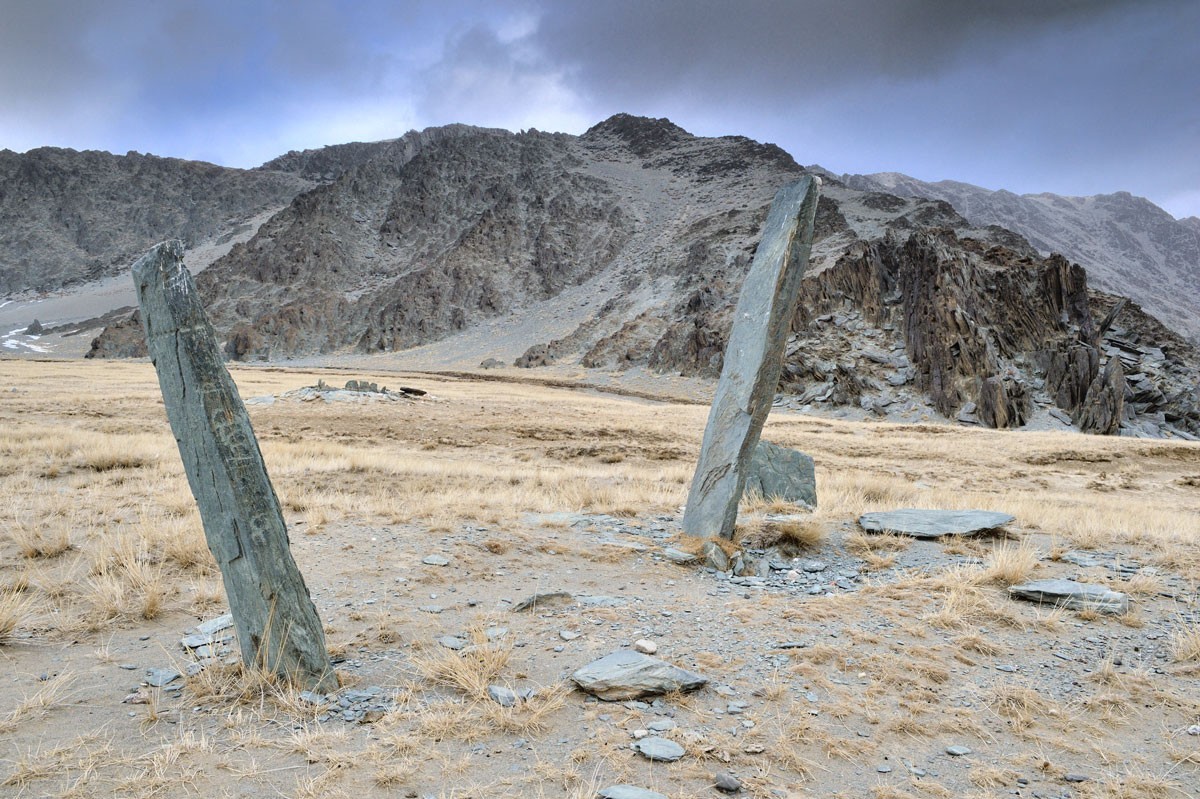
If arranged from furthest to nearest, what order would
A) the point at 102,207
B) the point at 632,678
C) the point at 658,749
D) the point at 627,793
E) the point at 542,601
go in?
1. the point at 102,207
2. the point at 542,601
3. the point at 632,678
4. the point at 658,749
5. the point at 627,793

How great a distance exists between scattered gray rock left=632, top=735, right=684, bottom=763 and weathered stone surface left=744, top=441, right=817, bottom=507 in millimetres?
7645

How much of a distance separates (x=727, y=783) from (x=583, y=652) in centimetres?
188

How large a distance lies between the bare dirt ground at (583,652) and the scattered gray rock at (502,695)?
0.11 meters

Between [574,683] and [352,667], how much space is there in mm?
1721

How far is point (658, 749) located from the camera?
149 inches

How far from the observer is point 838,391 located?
4741 centimetres

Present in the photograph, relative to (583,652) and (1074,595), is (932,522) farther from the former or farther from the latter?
(583,652)

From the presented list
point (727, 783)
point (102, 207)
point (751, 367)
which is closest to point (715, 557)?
point (751, 367)

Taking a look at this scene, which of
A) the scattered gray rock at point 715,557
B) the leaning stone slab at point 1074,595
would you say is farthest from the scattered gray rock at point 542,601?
the leaning stone slab at point 1074,595

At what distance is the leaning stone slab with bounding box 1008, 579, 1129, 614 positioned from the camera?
6146mm

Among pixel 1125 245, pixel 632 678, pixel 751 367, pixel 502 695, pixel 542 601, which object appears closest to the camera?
pixel 502 695

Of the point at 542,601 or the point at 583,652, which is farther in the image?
the point at 542,601

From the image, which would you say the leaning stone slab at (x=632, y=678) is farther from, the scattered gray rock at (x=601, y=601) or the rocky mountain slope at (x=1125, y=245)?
the rocky mountain slope at (x=1125, y=245)

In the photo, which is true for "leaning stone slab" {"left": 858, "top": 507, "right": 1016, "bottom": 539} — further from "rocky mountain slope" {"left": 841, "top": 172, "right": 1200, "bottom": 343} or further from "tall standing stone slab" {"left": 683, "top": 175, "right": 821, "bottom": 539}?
"rocky mountain slope" {"left": 841, "top": 172, "right": 1200, "bottom": 343}
